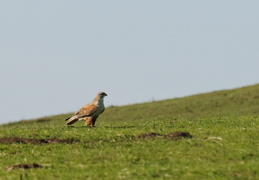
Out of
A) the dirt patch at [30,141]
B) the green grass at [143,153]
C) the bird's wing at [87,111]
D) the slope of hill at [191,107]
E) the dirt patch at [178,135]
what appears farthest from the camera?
the slope of hill at [191,107]

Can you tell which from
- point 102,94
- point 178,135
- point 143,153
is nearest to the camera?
point 143,153

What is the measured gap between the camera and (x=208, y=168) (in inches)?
719

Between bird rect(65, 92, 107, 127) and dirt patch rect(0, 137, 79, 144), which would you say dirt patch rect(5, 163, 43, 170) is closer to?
dirt patch rect(0, 137, 79, 144)

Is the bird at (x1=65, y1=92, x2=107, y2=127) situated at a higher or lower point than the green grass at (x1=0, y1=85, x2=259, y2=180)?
higher

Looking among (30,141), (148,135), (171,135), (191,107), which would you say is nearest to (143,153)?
(171,135)

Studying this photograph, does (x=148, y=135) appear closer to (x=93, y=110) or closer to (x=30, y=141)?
(x=30, y=141)

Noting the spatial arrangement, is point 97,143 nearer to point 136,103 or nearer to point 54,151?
point 54,151

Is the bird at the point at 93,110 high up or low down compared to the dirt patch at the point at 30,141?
up

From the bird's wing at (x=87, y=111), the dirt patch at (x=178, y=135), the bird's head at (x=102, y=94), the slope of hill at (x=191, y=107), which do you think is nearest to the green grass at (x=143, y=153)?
A: the dirt patch at (x=178, y=135)

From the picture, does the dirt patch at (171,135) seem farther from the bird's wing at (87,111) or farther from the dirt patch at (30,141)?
the bird's wing at (87,111)

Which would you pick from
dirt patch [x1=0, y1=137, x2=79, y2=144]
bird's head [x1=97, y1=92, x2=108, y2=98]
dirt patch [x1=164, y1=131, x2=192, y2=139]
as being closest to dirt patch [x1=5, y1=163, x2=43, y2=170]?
dirt patch [x1=0, y1=137, x2=79, y2=144]

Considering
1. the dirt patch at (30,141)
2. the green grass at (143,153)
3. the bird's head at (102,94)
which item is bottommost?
the green grass at (143,153)

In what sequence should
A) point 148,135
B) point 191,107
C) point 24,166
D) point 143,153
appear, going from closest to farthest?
1. point 24,166
2. point 143,153
3. point 148,135
4. point 191,107

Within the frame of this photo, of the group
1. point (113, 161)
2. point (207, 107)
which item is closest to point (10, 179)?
point (113, 161)
